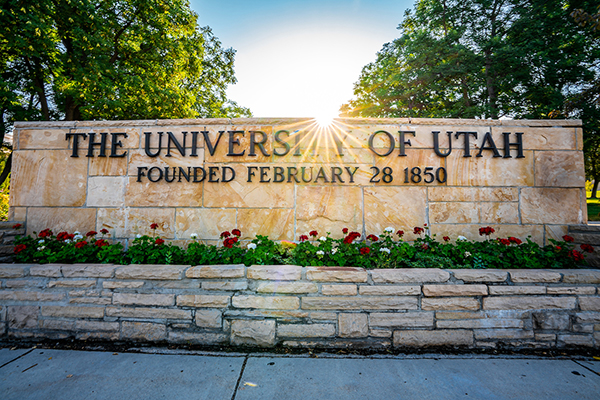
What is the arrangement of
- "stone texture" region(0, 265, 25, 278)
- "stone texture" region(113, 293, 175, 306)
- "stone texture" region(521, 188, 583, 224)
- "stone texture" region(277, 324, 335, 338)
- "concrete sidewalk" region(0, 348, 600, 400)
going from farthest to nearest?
"stone texture" region(521, 188, 583, 224)
"stone texture" region(0, 265, 25, 278)
"stone texture" region(113, 293, 175, 306)
"stone texture" region(277, 324, 335, 338)
"concrete sidewalk" region(0, 348, 600, 400)

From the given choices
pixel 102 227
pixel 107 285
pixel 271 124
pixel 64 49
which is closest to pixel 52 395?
pixel 107 285

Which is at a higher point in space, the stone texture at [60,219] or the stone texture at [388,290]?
the stone texture at [60,219]

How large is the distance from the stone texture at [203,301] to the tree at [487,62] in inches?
459

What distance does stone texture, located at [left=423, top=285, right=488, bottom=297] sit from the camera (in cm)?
263

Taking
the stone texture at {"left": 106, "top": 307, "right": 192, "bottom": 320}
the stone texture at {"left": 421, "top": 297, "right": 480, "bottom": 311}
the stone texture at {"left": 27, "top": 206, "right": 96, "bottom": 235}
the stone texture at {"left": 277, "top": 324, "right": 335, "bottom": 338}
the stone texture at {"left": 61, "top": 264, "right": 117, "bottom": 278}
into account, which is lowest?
the stone texture at {"left": 277, "top": 324, "right": 335, "bottom": 338}

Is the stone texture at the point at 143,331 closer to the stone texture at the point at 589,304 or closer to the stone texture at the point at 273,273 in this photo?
the stone texture at the point at 273,273

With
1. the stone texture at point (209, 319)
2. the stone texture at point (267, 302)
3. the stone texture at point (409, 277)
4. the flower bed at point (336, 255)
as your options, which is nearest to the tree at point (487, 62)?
the flower bed at point (336, 255)

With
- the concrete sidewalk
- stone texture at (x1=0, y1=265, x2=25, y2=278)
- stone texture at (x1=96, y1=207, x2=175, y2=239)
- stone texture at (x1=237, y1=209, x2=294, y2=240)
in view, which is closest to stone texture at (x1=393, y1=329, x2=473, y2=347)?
the concrete sidewalk

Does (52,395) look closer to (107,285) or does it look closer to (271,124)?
(107,285)

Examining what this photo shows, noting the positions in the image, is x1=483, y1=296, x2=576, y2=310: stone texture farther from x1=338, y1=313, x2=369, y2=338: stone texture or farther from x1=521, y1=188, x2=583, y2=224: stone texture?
x1=521, y1=188, x2=583, y2=224: stone texture

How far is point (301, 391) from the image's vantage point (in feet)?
6.50

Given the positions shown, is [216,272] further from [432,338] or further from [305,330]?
[432,338]

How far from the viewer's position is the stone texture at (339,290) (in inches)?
103

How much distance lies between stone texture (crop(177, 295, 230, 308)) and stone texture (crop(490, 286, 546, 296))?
2783mm
